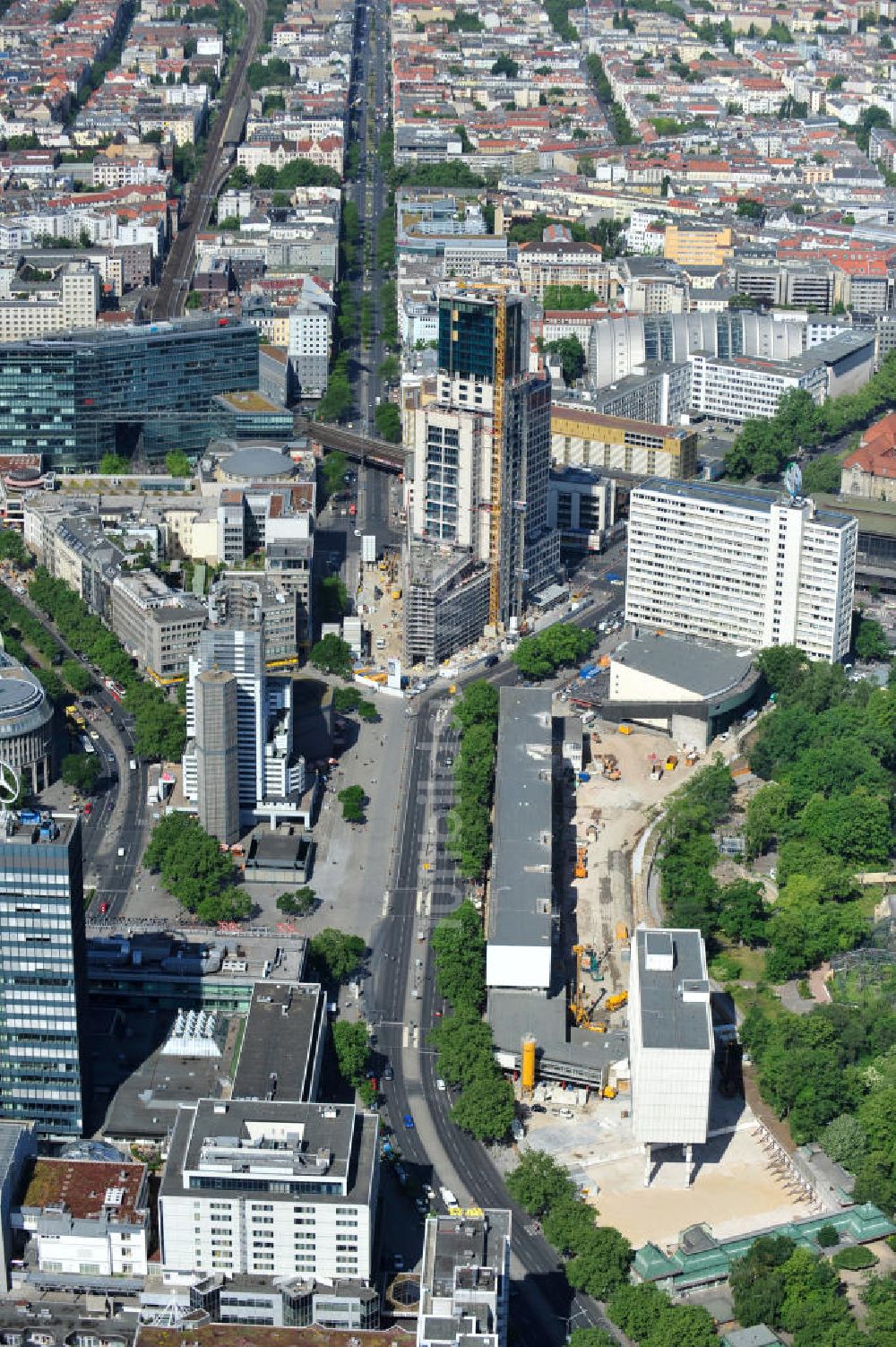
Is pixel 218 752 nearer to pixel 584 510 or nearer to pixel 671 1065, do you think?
pixel 671 1065

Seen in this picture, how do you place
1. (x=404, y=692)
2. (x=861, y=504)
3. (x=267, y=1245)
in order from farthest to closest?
(x=861, y=504)
(x=404, y=692)
(x=267, y=1245)

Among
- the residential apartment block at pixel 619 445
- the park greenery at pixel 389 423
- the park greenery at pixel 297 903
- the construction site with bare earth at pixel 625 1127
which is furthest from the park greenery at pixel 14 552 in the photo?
the construction site with bare earth at pixel 625 1127

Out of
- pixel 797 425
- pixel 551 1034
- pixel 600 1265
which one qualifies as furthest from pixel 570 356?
pixel 600 1265

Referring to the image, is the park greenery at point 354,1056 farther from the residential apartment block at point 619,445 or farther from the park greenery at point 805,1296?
the residential apartment block at point 619,445

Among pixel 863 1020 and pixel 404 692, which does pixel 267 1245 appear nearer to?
pixel 863 1020

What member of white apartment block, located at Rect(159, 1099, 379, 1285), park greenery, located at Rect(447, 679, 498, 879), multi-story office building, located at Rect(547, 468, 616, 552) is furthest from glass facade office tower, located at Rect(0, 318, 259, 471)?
white apartment block, located at Rect(159, 1099, 379, 1285)

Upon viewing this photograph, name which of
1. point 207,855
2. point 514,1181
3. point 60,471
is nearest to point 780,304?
point 60,471
